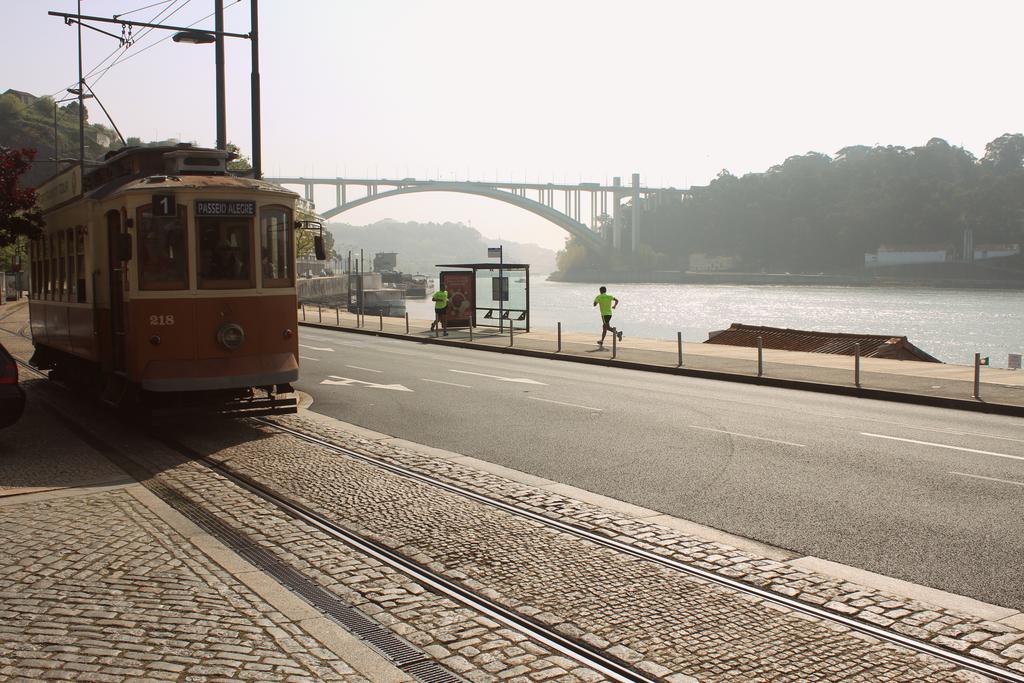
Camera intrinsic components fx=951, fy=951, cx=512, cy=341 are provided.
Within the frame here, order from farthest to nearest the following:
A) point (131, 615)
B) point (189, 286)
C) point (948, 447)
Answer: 1. point (189, 286)
2. point (948, 447)
3. point (131, 615)

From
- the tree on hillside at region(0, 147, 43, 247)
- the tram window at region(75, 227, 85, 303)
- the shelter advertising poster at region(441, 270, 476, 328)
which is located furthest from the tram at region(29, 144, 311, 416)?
the shelter advertising poster at region(441, 270, 476, 328)

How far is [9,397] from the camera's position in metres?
10.5

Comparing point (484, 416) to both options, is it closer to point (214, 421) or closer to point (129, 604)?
point (214, 421)

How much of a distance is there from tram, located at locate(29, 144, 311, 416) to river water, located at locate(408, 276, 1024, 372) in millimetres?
41180

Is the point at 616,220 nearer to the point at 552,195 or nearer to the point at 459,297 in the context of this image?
the point at 552,195

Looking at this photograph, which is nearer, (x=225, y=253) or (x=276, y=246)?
(x=225, y=253)

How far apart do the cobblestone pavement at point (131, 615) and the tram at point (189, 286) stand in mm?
4378

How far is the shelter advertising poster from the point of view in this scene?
33.2 m

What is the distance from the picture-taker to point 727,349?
2634 centimetres

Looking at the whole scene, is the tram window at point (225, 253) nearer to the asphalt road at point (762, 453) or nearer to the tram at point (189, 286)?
the tram at point (189, 286)

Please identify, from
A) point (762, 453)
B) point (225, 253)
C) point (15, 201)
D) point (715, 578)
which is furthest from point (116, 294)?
point (715, 578)

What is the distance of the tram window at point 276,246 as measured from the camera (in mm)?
12289

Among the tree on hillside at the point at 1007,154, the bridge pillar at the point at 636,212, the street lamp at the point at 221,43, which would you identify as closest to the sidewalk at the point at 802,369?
the street lamp at the point at 221,43

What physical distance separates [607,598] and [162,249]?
8133mm
